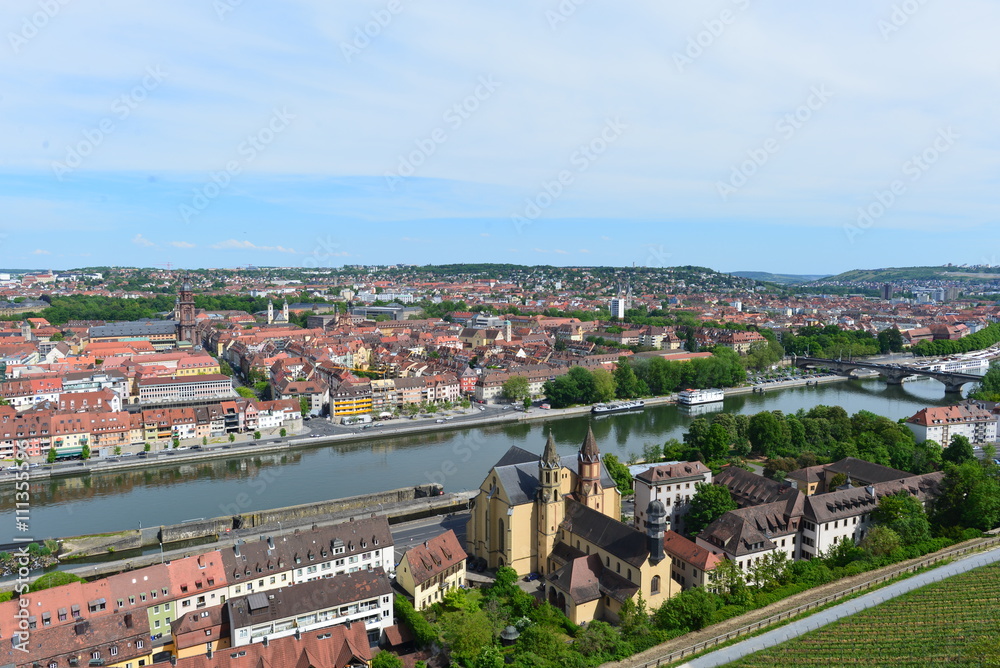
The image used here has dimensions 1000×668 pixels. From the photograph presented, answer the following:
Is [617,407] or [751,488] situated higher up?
[751,488]

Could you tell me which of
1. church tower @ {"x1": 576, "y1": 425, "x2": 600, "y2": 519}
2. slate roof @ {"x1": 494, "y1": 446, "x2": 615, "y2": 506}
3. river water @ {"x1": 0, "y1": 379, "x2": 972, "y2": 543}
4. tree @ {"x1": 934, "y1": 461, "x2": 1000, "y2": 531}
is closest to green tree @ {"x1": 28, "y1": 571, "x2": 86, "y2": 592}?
river water @ {"x1": 0, "y1": 379, "x2": 972, "y2": 543}

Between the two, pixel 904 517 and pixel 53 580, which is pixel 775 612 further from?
pixel 53 580

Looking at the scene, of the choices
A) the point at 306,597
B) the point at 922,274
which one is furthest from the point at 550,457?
the point at 922,274

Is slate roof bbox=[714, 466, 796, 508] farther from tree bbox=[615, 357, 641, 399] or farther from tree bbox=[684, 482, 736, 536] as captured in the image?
tree bbox=[615, 357, 641, 399]

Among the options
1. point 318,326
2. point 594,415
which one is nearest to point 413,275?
point 318,326

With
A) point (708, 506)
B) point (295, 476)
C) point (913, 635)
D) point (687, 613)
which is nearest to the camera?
point (913, 635)

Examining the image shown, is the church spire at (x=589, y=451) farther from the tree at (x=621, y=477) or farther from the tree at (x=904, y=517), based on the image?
the tree at (x=904, y=517)

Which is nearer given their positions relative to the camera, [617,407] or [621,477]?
[621,477]
